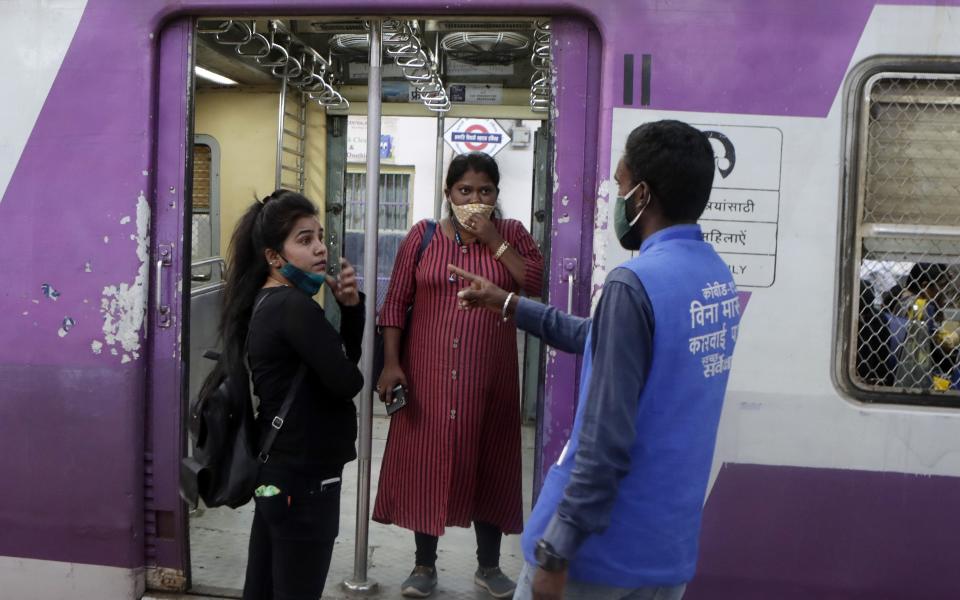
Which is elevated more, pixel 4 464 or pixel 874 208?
pixel 874 208

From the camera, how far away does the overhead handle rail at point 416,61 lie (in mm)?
4297

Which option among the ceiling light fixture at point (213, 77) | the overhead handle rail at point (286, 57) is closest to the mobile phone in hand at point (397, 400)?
the overhead handle rail at point (286, 57)

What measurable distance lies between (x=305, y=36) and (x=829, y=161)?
3630 millimetres

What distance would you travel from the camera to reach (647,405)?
1688mm

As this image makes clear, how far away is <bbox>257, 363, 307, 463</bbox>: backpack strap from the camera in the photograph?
2404 millimetres

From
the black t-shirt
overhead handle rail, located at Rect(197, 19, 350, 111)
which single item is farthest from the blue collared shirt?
overhead handle rail, located at Rect(197, 19, 350, 111)

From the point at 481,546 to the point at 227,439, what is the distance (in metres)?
1.40

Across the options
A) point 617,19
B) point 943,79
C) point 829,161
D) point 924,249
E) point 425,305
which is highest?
point 617,19

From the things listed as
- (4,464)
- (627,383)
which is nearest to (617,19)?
(627,383)

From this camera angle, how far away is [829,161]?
109 inches

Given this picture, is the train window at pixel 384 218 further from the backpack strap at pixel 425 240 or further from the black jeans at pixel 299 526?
the black jeans at pixel 299 526

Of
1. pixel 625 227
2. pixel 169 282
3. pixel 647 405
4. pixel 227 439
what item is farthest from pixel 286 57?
pixel 647 405

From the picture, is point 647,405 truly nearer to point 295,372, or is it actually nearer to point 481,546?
point 295,372

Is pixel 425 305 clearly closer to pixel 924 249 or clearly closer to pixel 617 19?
pixel 617 19
